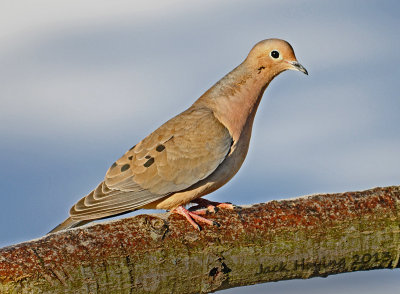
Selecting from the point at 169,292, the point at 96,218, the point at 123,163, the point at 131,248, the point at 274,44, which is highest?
the point at 274,44

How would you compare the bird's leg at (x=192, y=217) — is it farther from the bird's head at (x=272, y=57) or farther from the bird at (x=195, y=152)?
the bird's head at (x=272, y=57)

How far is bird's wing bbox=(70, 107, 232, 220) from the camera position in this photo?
20.1ft

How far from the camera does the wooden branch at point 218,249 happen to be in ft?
16.7

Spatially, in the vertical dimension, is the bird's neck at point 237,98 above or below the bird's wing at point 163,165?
above

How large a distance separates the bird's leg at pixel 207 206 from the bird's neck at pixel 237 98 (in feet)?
2.38

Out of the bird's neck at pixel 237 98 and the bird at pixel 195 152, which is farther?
the bird's neck at pixel 237 98

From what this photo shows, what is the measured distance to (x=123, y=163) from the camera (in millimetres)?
6492

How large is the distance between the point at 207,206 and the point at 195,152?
1.88 ft

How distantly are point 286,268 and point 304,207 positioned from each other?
609 mm

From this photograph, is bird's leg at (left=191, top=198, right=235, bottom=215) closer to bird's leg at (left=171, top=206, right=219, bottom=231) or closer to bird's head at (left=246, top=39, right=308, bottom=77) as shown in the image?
bird's leg at (left=171, top=206, right=219, bottom=231)

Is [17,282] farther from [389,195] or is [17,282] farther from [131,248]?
[389,195]

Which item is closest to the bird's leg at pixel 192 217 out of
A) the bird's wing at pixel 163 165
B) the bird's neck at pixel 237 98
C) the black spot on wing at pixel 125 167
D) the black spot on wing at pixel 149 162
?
the bird's wing at pixel 163 165

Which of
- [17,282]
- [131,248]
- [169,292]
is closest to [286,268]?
[169,292]

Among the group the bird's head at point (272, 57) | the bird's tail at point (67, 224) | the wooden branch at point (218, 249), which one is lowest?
the wooden branch at point (218, 249)
